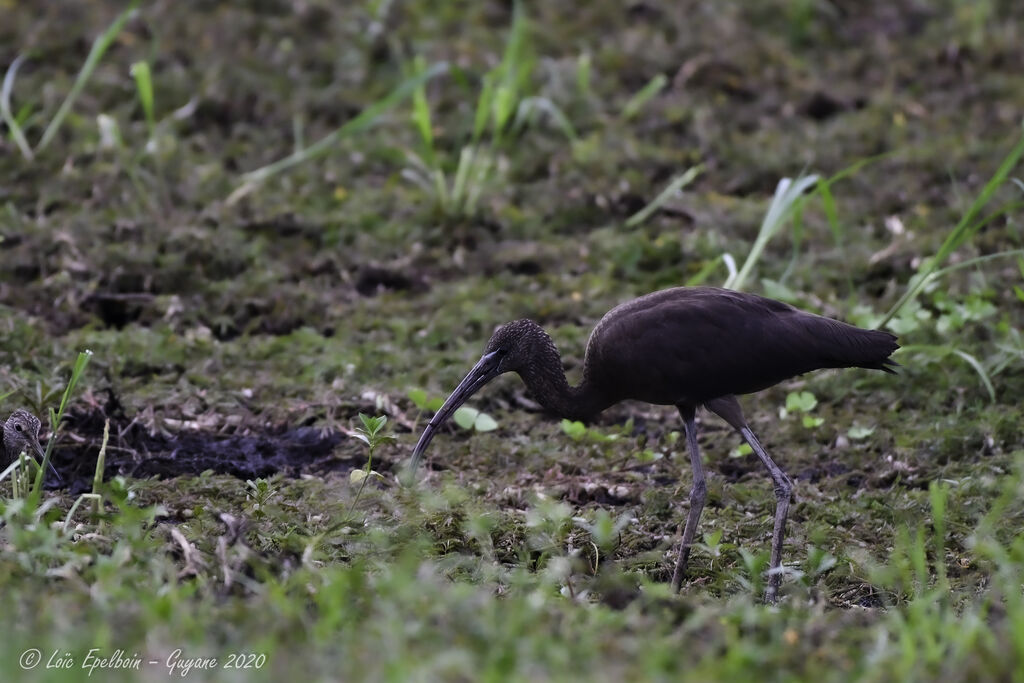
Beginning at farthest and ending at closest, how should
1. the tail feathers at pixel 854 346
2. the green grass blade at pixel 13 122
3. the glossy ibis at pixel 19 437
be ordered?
the green grass blade at pixel 13 122, the tail feathers at pixel 854 346, the glossy ibis at pixel 19 437

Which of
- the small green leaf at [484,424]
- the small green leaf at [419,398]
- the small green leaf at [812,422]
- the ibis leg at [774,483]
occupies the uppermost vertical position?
the ibis leg at [774,483]

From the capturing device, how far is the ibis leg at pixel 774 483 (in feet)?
15.2

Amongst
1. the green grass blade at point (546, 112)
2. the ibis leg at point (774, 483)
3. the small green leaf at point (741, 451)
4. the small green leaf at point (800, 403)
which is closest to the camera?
the ibis leg at point (774, 483)

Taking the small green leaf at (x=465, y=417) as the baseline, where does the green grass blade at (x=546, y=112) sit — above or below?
above

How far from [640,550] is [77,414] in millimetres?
2642

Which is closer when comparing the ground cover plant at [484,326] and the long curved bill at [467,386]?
the ground cover plant at [484,326]

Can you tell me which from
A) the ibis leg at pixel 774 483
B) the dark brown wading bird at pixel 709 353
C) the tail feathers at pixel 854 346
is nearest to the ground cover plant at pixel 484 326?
the ibis leg at pixel 774 483

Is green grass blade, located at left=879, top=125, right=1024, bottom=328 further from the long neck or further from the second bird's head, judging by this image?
the second bird's head

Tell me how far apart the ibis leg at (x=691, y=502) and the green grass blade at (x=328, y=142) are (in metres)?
3.38

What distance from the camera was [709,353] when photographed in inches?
203

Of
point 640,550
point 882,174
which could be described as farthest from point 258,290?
point 882,174

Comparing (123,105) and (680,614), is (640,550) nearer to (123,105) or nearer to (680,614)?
(680,614)

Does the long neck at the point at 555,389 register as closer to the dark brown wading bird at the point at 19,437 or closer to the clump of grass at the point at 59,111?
the dark brown wading bird at the point at 19,437

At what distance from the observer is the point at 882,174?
877 centimetres
